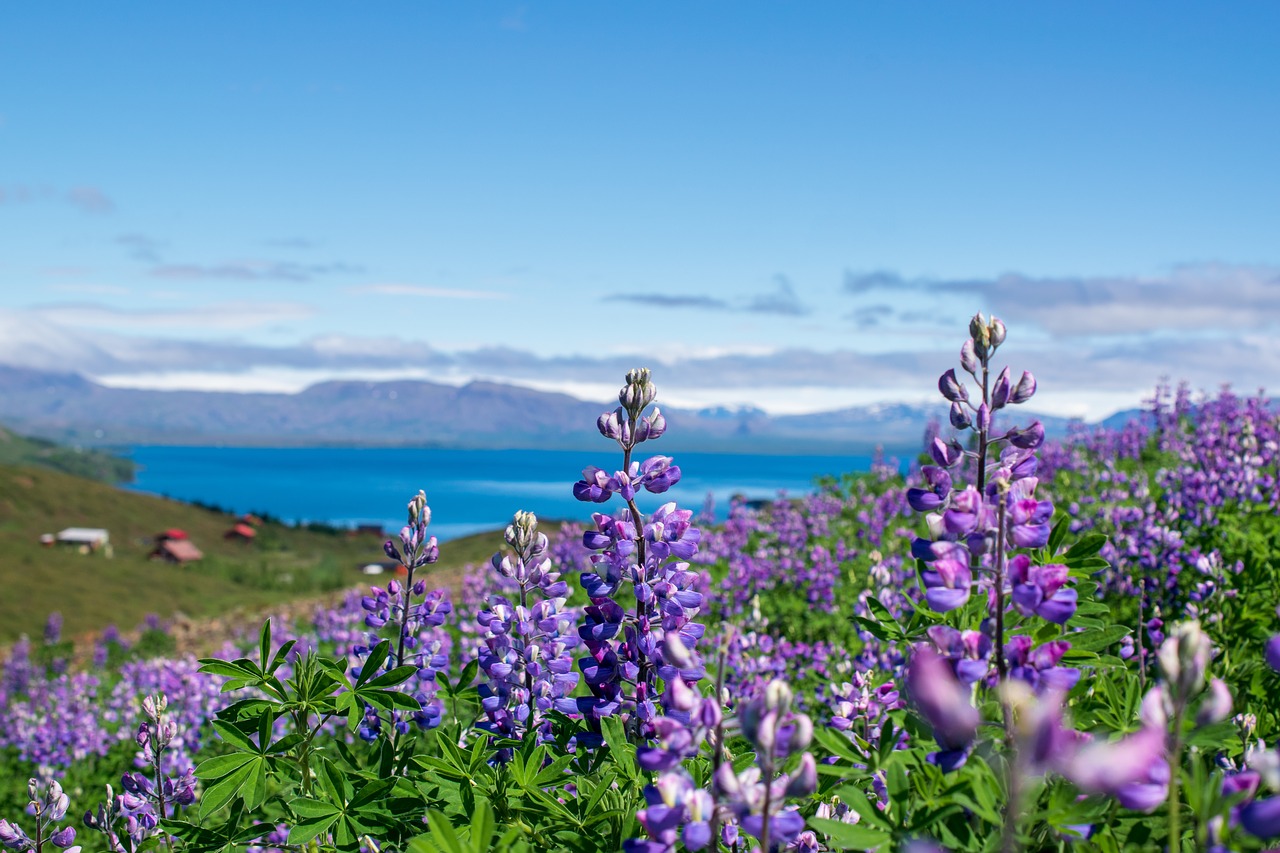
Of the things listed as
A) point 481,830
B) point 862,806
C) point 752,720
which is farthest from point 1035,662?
point 481,830

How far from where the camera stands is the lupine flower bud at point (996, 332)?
6.98 ft

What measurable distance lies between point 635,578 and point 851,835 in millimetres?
1235

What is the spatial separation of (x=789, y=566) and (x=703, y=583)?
1430mm

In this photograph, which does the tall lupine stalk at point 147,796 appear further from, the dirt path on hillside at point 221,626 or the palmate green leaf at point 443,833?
the dirt path on hillside at point 221,626

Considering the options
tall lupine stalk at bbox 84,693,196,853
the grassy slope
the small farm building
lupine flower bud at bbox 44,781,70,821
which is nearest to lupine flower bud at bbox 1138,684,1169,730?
tall lupine stalk at bbox 84,693,196,853

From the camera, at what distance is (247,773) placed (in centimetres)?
242

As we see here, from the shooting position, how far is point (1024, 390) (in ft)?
7.07

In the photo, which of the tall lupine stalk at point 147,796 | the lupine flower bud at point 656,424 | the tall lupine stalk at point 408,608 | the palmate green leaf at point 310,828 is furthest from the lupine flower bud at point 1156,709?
the tall lupine stalk at point 147,796

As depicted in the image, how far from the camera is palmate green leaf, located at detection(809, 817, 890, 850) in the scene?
161cm

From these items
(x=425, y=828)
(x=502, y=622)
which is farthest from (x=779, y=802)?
(x=502, y=622)

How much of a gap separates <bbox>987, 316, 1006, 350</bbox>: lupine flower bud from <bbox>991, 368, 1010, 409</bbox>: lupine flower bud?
0.21 feet

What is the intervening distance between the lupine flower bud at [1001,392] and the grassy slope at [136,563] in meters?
21.3

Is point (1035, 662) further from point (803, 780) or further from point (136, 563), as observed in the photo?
point (136, 563)

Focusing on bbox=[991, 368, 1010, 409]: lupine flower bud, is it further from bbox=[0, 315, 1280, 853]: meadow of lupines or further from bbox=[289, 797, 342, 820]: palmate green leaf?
bbox=[289, 797, 342, 820]: palmate green leaf
